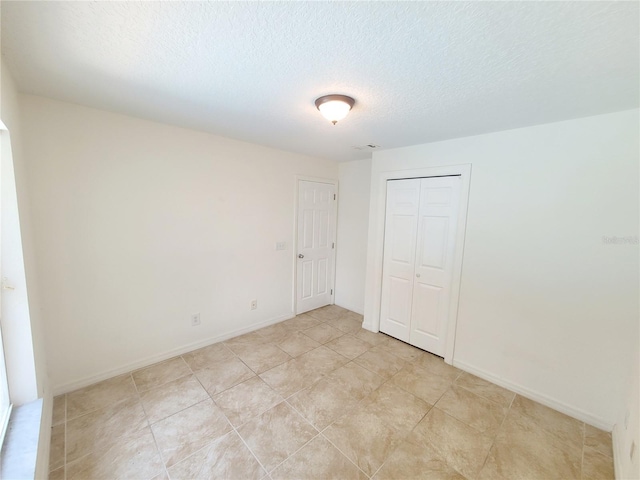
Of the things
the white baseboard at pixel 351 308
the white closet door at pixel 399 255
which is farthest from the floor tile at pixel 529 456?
the white baseboard at pixel 351 308

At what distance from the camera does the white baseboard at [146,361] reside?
7.08 feet

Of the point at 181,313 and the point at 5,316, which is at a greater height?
the point at 5,316

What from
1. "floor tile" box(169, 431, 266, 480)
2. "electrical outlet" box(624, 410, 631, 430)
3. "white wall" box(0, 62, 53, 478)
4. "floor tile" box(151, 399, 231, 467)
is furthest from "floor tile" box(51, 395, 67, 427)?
"electrical outlet" box(624, 410, 631, 430)

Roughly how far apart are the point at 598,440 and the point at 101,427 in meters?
3.58

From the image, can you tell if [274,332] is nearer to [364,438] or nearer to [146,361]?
[146,361]

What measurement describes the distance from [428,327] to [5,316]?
3.39 metres

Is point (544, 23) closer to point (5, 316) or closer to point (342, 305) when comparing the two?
point (5, 316)

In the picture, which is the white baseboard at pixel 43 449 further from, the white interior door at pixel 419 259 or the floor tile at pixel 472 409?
the white interior door at pixel 419 259

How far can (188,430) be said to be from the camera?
6.04ft

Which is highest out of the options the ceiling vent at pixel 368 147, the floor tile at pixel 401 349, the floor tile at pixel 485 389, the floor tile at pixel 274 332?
the ceiling vent at pixel 368 147

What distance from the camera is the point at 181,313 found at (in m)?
2.73

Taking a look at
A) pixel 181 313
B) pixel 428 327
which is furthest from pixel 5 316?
pixel 428 327

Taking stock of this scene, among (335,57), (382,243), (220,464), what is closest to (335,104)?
(335,57)

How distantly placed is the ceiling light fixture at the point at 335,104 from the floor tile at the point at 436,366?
2.56 m
